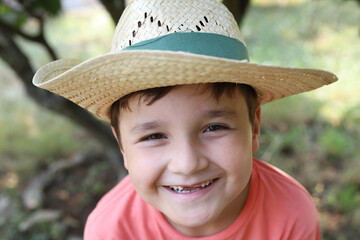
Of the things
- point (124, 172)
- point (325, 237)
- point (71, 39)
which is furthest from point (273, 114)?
point (71, 39)

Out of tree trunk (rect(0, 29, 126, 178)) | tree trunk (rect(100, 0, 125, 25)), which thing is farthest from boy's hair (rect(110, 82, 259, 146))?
tree trunk (rect(0, 29, 126, 178))

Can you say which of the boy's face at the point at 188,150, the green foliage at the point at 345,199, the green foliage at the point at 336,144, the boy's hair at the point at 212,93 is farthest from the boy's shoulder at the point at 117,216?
the green foliage at the point at 336,144

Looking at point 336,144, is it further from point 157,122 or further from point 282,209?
point 157,122

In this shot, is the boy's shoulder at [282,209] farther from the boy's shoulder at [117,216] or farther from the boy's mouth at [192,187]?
the boy's shoulder at [117,216]

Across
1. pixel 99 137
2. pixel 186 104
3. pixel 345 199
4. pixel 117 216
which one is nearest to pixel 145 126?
pixel 186 104

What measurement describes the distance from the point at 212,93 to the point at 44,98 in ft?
5.74

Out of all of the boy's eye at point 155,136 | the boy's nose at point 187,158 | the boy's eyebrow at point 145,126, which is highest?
the boy's eyebrow at point 145,126

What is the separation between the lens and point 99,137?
3006mm

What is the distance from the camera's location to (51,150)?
4168 mm

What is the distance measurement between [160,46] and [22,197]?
3017mm

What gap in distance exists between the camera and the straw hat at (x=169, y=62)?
104 centimetres

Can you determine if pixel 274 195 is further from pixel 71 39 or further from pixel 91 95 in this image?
pixel 71 39

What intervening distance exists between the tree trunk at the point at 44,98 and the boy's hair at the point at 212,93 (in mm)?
1265

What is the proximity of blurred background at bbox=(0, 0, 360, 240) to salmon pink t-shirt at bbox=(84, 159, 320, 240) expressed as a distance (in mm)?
1110
